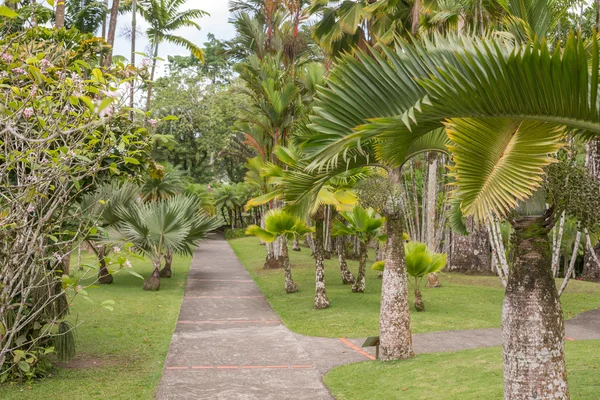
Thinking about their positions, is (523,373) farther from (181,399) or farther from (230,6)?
(230,6)

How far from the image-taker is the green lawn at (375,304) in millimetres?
11031

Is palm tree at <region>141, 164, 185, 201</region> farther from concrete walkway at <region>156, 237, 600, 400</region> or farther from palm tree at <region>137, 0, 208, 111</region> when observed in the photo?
concrete walkway at <region>156, 237, 600, 400</region>

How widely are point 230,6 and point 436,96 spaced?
2386 centimetres

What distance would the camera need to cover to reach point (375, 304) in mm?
13516

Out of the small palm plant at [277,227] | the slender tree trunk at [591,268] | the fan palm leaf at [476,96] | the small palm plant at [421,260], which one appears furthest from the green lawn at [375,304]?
the fan palm leaf at [476,96]

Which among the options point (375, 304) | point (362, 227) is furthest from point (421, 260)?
point (362, 227)

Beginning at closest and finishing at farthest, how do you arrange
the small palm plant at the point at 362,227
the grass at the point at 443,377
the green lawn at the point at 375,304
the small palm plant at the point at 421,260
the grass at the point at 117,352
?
the grass at the point at 443,377 < the grass at the point at 117,352 < the green lawn at the point at 375,304 < the small palm plant at the point at 421,260 < the small palm plant at the point at 362,227

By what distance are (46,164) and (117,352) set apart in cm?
564

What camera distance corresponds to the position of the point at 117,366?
7.98m

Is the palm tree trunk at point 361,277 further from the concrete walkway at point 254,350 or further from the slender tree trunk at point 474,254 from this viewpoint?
the slender tree trunk at point 474,254

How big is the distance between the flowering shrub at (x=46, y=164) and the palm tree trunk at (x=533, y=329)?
314 cm

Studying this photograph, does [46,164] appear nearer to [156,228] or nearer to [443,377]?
[443,377]

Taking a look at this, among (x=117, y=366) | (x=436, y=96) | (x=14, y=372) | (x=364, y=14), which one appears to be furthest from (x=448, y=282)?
(x=436, y=96)

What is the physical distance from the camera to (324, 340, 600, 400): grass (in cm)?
614
